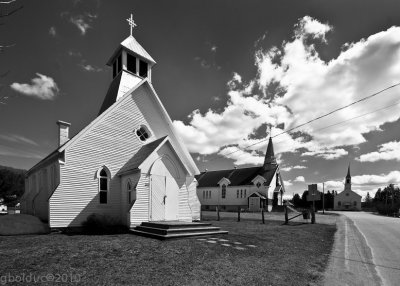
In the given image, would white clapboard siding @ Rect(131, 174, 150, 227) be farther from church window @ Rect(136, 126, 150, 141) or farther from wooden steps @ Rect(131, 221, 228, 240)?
church window @ Rect(136, 126, 150, 141)

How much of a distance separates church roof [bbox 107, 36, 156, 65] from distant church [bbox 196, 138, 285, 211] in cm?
2879

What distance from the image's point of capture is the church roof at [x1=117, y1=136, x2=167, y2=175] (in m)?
14.3

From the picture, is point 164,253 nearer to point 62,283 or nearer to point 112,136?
point 62,283

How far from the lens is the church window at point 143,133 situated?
1694cm

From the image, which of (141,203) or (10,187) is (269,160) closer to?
(141,203)

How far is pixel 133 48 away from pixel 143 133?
7.18m

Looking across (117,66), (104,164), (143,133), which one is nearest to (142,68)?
(117,66)

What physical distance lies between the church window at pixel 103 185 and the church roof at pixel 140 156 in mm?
850

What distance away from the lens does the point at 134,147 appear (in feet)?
53.3

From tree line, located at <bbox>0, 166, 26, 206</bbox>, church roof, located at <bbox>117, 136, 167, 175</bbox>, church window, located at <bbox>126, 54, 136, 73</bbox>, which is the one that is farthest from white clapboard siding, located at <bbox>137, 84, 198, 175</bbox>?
tree line, located at <bbox>0, 166, 26, 206</bbox>

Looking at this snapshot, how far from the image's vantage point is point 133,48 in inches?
768

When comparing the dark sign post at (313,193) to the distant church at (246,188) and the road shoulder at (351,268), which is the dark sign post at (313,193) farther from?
the distant church at (246,188)

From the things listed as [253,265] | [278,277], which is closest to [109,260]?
[253,265]

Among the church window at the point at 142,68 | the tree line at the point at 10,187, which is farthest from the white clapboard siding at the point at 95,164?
the tree line at the point at 10,187
